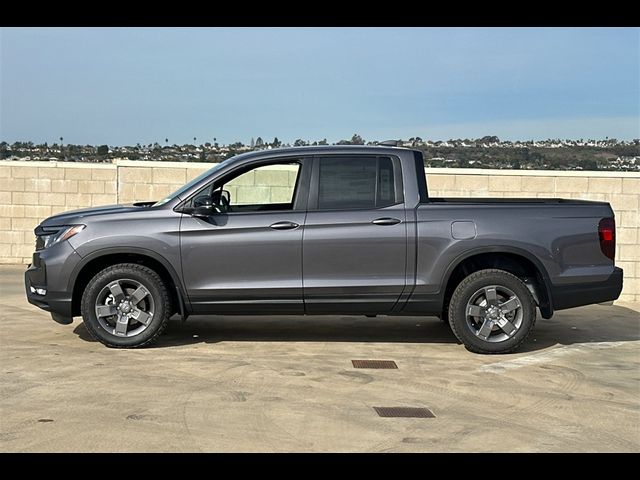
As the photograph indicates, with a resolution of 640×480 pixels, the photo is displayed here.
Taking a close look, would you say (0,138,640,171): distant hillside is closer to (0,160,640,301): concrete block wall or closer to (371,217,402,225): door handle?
(0,160,640,301): concrete block wall

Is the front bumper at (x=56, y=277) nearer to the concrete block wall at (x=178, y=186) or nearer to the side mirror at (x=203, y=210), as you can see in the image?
the side mirror at (x=203, y=210)

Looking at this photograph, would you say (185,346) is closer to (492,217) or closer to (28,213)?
(492,217)

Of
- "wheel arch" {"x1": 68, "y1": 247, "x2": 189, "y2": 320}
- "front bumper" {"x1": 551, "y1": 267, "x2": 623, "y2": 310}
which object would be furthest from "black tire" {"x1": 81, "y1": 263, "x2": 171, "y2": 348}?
"front bumper" {"x1": 551, "y1": 267, "x2": 623, "y2": 310}

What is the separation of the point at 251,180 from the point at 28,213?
14.9ft

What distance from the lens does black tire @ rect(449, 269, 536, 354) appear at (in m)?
8.11

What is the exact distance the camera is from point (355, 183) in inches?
326

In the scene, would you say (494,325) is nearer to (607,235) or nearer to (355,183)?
(607,235)

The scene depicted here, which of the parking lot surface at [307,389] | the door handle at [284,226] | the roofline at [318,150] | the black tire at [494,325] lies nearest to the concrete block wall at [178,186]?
the parking lot surface at [307,389]

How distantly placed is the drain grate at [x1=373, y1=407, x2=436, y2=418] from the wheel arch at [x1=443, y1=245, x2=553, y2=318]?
229 centimetres

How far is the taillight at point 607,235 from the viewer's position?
825 centimetres

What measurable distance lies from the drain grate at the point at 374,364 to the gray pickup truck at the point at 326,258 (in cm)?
62
